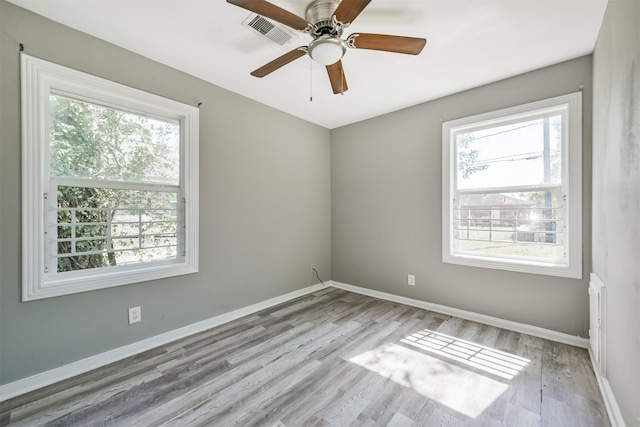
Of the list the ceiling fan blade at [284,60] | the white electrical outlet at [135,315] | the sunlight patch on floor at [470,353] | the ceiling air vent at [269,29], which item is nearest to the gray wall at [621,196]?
the sunlight patch on floor at [470,353]

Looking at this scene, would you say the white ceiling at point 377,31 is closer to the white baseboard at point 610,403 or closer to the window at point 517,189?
the window at point 517,189

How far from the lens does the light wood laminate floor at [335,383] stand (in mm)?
1467

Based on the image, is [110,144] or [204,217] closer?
[110,144]

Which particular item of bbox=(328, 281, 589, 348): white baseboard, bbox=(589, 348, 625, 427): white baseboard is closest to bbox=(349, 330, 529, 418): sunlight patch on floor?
bbox=(589, 348, 625, 427): white baseboard

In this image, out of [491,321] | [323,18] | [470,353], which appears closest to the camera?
[323,18]

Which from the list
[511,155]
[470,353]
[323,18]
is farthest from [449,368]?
[323,18]

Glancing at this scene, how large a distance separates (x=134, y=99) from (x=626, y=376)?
12.0ft

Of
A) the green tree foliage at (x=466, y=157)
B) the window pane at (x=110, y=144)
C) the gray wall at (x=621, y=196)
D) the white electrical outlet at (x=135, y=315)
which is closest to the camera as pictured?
the gray wall at (x=621, y=196)

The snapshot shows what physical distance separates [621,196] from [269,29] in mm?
2380

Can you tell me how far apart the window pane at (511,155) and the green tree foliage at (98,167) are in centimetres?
317

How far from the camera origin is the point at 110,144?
208cm

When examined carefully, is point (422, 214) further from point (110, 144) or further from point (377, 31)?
point (110, 144)

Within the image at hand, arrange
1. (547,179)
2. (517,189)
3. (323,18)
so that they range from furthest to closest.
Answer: (517,189)
(547,179)
(323,18)

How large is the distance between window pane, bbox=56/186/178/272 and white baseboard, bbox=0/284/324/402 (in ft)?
2.25
